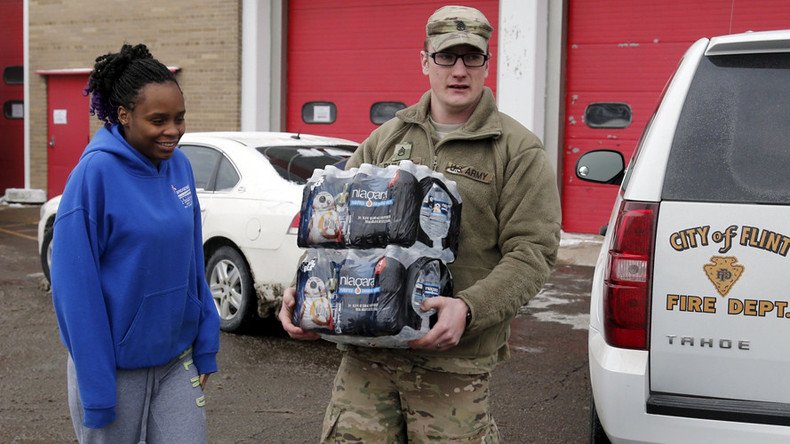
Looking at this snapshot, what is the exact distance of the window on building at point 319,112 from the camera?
49.1 feet

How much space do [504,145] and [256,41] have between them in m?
12.5

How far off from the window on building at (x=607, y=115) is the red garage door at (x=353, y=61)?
1.46 metres

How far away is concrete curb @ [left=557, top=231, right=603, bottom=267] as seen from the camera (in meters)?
11.6

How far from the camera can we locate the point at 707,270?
2951 millimetres

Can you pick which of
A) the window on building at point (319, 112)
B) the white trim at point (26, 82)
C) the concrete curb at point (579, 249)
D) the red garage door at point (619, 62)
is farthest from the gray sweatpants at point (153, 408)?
the white trim at point (26, 82)

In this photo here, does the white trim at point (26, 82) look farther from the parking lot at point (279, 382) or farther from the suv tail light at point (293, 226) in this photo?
the suv tail light at point (293, 226)

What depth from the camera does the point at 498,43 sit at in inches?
511

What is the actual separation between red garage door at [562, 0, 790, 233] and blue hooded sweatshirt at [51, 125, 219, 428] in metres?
9.94

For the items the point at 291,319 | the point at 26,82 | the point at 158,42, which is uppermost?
the point at 158,42

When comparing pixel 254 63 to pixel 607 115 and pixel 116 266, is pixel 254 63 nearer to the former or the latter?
pixel 607 115

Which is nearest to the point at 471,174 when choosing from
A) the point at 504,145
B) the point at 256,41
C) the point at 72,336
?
the point at 504,145

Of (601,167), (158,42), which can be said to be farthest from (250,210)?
(158,42)

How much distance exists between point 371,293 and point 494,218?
18.4 inches

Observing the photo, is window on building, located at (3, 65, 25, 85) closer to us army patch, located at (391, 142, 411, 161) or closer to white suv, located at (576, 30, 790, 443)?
us army patch, located at (391, 142, 411, 161)
